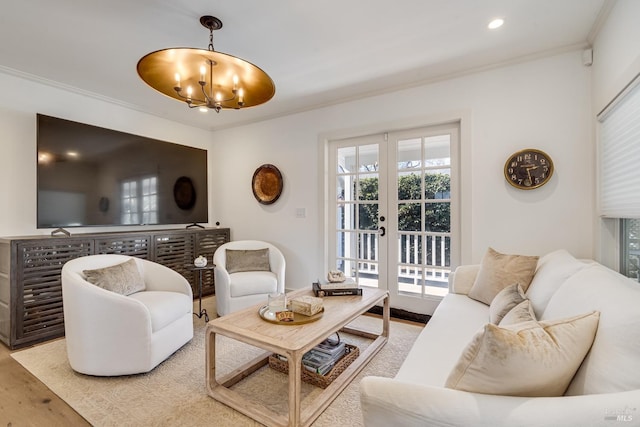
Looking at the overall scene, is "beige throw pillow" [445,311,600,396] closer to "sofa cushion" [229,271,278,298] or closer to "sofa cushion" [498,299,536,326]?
"sofa cushion" [498,299,536,326]

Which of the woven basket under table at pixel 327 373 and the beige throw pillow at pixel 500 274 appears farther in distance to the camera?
the beige throw pillow at pixel 500 274

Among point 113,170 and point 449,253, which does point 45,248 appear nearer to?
point 113,170

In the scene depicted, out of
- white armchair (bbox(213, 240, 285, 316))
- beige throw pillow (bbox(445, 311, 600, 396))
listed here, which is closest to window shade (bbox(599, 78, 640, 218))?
beige throw pillow (bbox(445, 311, 600, 396))

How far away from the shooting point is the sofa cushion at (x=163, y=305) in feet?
6.89

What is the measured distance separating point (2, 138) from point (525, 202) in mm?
4893

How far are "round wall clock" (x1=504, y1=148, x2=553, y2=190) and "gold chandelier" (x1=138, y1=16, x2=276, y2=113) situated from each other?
2.20 m

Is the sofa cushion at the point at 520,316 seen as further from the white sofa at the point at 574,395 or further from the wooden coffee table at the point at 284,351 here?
the wooden coffee table at the point at 284,351

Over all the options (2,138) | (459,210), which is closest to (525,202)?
(459,210)

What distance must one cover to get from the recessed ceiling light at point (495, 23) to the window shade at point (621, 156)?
91 centimetres

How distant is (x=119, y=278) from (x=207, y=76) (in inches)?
68.0

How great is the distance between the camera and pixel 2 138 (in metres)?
2.73

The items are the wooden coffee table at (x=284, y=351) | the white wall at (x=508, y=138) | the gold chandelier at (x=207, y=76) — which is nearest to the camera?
the wooden coffee table at (x=284, y=351)

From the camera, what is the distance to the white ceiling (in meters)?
1.92

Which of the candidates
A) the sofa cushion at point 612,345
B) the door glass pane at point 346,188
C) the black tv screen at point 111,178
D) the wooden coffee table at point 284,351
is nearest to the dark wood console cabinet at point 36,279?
the black tv screen at point 111,178
